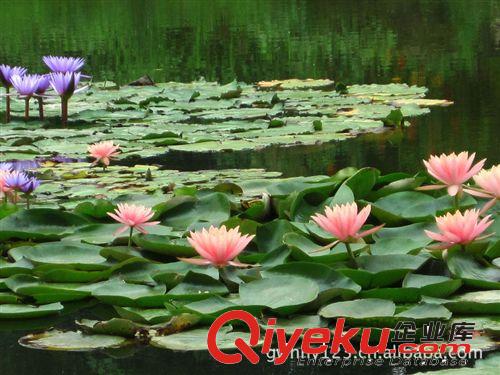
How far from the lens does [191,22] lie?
496 inches

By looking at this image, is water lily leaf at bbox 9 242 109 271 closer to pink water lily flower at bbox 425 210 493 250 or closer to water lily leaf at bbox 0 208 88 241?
water lily leaf at bbox 0 208 88 241

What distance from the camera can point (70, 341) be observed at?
2135 mm

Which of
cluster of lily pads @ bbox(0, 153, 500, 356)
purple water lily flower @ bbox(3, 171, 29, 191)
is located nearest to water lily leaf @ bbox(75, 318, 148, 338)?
cluster of lily pads @ bbox(0, 153, 500, 356)

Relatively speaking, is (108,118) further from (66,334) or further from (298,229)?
(66,334)

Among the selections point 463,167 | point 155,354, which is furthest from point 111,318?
point 463,167

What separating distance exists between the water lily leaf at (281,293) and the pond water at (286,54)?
0.65 ft

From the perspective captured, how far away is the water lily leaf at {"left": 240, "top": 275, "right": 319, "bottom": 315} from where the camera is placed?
215 cm

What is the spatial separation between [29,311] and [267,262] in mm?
554

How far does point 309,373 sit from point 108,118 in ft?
11.3

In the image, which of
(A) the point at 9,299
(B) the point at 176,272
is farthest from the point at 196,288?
(A) the point at 9,299

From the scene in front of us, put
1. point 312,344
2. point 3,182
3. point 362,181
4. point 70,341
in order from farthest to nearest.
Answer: point 3,182 → point 362,181 → point 70,341 → point 312,344

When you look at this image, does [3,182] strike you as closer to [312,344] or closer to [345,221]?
[345,221]

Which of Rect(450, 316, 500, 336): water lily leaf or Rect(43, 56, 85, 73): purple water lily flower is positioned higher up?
Rect(43, 56, 85, 73): purple water lily flower

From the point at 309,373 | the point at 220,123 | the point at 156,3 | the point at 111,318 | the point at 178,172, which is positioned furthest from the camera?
the point at 156,3
